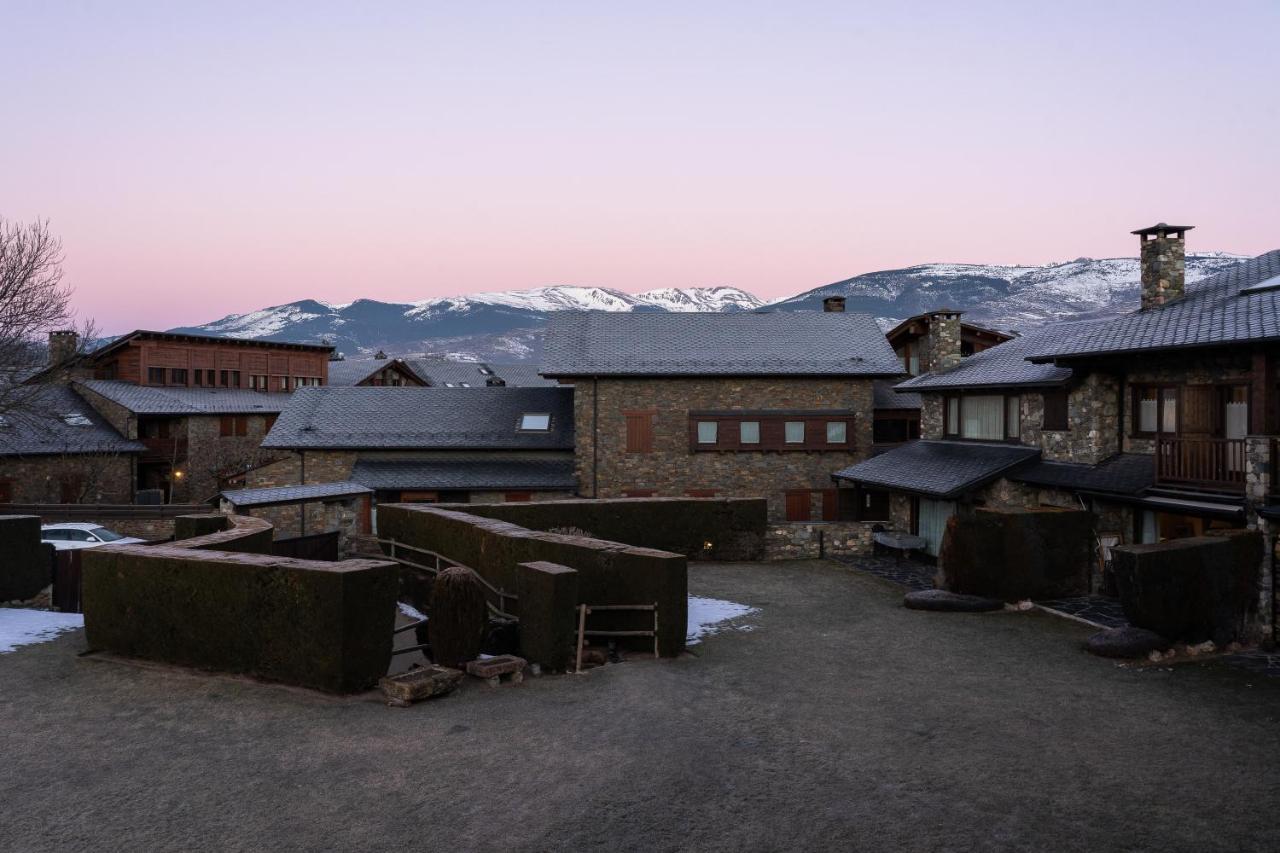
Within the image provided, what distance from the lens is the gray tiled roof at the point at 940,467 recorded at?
85.9 feet

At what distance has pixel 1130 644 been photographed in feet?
53.7

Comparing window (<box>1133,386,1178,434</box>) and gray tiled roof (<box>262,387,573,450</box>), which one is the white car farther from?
window (<box>1133,386,1178,434</box>)

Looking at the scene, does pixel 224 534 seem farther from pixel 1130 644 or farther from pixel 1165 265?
pixel 1165 265

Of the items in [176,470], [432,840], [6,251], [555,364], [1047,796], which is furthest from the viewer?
[176,470]

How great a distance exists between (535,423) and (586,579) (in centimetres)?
2215

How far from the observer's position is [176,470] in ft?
156

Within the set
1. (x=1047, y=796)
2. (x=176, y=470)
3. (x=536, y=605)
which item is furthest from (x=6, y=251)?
(x=1047, y=796)

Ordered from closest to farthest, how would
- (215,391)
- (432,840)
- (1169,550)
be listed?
(432,840)
(1169,550)
(215,391)

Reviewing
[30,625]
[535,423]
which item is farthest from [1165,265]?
[30,625]

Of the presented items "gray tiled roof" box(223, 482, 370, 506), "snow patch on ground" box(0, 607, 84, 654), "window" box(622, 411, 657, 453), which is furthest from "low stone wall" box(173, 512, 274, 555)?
"window" box(622, 411, 657, 453)

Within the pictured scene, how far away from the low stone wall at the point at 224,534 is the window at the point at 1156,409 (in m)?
22.1

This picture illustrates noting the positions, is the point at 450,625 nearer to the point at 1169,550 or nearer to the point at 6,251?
the point at 1169,550

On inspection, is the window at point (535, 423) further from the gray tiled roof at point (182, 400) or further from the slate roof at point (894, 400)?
the slate roof at point (894, 400)

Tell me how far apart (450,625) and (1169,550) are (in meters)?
13.8
